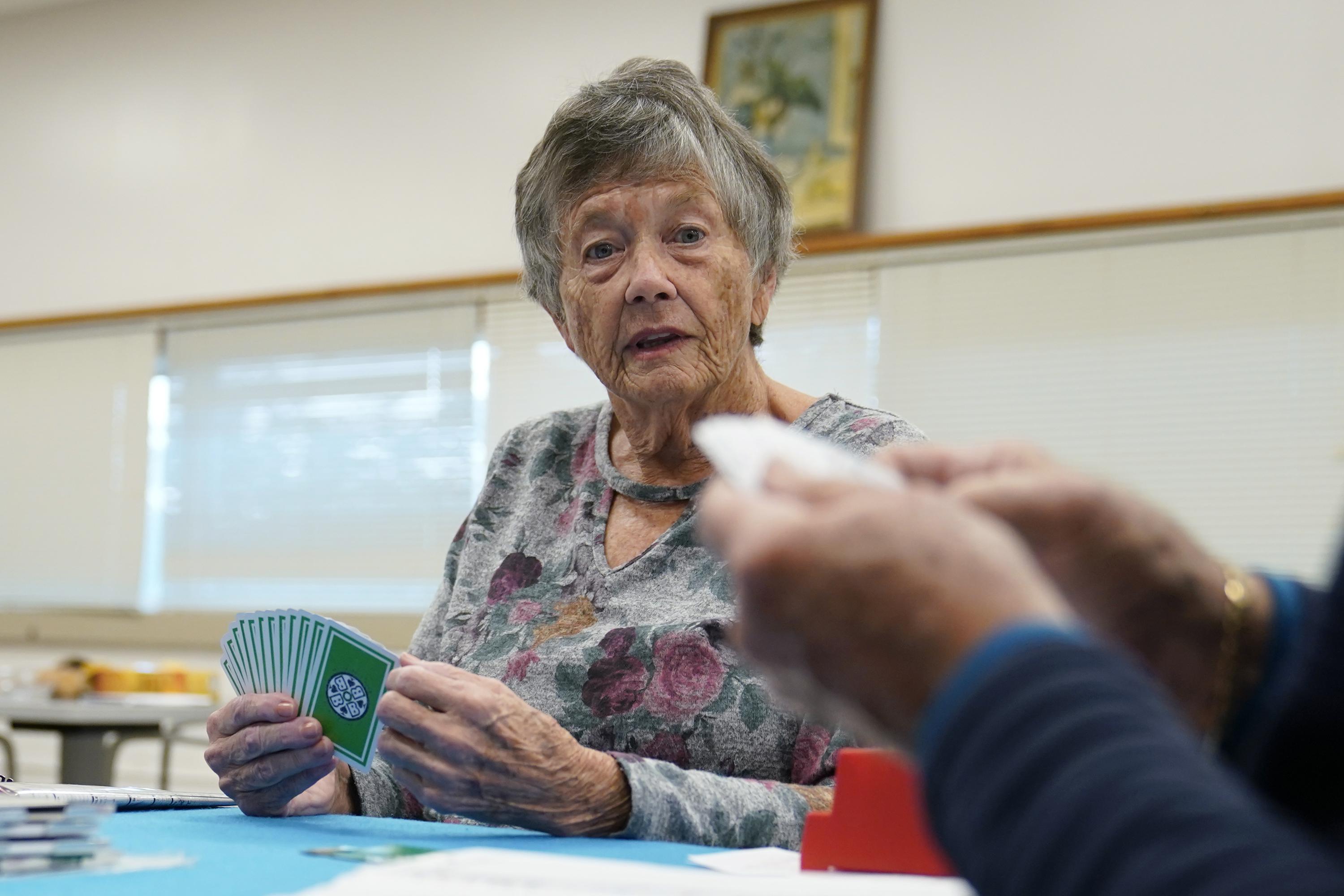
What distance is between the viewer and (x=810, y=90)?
4410 millimetres

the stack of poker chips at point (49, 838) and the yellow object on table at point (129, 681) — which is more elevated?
the stack of poker chips at point (49, 838)

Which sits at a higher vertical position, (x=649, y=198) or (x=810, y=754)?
(x=649, y=198)

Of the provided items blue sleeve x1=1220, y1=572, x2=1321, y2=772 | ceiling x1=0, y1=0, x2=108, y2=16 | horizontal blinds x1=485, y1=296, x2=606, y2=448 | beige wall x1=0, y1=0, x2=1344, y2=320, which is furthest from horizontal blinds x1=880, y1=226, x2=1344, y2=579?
ceiling x1=0, y1=0, x2=108, y2=16

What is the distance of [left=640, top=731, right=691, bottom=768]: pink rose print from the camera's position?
1340 mm

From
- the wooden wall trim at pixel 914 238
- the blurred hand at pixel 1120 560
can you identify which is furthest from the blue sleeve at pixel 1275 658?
the wooden wall trim at pixel 914 238

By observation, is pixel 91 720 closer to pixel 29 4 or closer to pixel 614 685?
pixel 614 685

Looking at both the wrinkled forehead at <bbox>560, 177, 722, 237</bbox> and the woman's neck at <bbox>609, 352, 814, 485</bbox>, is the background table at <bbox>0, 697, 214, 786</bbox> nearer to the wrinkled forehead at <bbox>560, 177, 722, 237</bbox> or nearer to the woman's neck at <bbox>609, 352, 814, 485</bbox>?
the woman's neck at <bbox>609, 352, 814, 485</bbox>

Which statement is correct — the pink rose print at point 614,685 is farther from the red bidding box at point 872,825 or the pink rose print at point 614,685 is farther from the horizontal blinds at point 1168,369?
the horizontal blinds at point 1168,369

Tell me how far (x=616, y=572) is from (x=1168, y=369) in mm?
2962

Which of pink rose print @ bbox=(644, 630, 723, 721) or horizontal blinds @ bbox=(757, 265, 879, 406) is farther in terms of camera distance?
horizontal blinds @ bbox=(757, 265, 879, 406)

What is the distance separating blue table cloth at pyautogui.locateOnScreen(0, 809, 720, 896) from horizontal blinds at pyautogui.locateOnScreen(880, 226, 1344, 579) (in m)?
3.13

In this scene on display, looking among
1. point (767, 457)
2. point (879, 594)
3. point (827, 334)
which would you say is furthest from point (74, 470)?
point (879, 594)

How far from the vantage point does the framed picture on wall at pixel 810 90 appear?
4.36m

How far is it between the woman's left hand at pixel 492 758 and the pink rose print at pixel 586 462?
2.08ft
